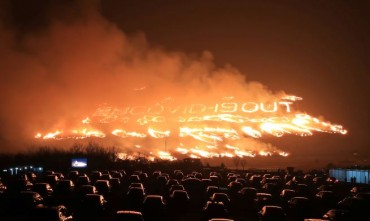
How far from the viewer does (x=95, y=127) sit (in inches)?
5423

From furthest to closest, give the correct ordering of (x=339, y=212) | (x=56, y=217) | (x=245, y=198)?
(x=245, y=198) → (x=339, y=212) → (x=56, y=217)

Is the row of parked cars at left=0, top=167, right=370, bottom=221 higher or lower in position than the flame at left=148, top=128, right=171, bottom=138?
lower

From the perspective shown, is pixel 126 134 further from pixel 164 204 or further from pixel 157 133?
pixel 164 204

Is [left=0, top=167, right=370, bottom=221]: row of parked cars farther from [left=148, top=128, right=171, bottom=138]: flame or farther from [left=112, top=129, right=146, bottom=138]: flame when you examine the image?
[left=112, top=129, right=146, bottom=138]: flame

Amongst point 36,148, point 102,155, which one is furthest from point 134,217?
point 36,148

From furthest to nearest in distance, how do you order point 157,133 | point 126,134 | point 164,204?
point 157,133 → point 126,134 → point 164,204

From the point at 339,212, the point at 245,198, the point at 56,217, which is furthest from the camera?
the point at 245,198

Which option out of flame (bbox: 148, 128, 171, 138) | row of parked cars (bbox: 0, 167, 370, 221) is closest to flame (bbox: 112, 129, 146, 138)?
flame (bbox: 148, 128, 171, 138)

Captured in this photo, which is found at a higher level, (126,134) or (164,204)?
(126,134)

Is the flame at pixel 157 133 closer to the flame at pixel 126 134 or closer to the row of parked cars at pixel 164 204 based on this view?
the flame at pixel 126 134

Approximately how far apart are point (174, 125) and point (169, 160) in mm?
9580

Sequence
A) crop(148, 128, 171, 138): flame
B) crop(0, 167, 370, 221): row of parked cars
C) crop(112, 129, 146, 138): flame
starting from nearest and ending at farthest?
1. crop(0, 167, 370, 221): row of parked cars
2. crop(148, 128, 171, 138): flame
3. crop(112, 129, 146, 138): flame

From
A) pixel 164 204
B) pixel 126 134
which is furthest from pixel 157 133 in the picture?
pixel 164 204

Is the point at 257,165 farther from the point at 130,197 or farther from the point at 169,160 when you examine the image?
the point at 130,197
